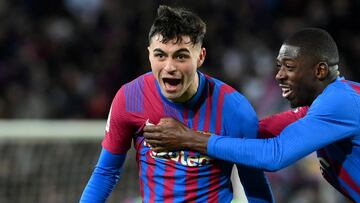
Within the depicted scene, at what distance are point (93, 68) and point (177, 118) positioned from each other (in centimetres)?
614

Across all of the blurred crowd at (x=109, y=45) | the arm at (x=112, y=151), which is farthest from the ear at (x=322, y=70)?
the blurred crowd at (x=109, y=45)

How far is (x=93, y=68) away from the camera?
990 cm

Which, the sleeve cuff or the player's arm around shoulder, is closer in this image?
the sleeve cuff

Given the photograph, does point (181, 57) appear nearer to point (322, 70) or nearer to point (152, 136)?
point (152, 136)

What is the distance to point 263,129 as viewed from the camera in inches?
161

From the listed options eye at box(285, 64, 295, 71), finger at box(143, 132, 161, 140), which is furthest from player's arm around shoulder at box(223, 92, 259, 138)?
finger at box(143, 132, 161, 140)

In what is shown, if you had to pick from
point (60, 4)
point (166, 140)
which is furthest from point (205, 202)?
point (60, 4)

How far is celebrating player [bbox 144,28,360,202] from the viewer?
3.60 meters

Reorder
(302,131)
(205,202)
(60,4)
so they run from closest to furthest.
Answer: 1. (302,131)
2. (205,202)
3. (60,4)

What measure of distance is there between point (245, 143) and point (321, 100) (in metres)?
0.41

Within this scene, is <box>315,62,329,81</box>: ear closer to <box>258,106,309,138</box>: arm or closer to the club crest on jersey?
<box>258,106,309,138</box>: arm

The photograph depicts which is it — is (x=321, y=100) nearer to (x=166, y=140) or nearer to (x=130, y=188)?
(x=166, y=140)

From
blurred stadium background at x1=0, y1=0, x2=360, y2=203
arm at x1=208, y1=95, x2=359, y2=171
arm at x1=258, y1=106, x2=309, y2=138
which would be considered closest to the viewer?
arm at x1=208, y1=95, x2=359, y2=171

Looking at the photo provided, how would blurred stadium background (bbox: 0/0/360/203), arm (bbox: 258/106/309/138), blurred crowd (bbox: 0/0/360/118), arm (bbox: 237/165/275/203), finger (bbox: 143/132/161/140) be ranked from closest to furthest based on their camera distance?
finger (bbox: 143/132/161/140)
arm (bbox: 237/165/275/203)
arm (bbox: 258/106/309/138)
blurred stadium background (bbox: 0/0/360/203)
blurred crowd (bbox: 0/0/360/118)
